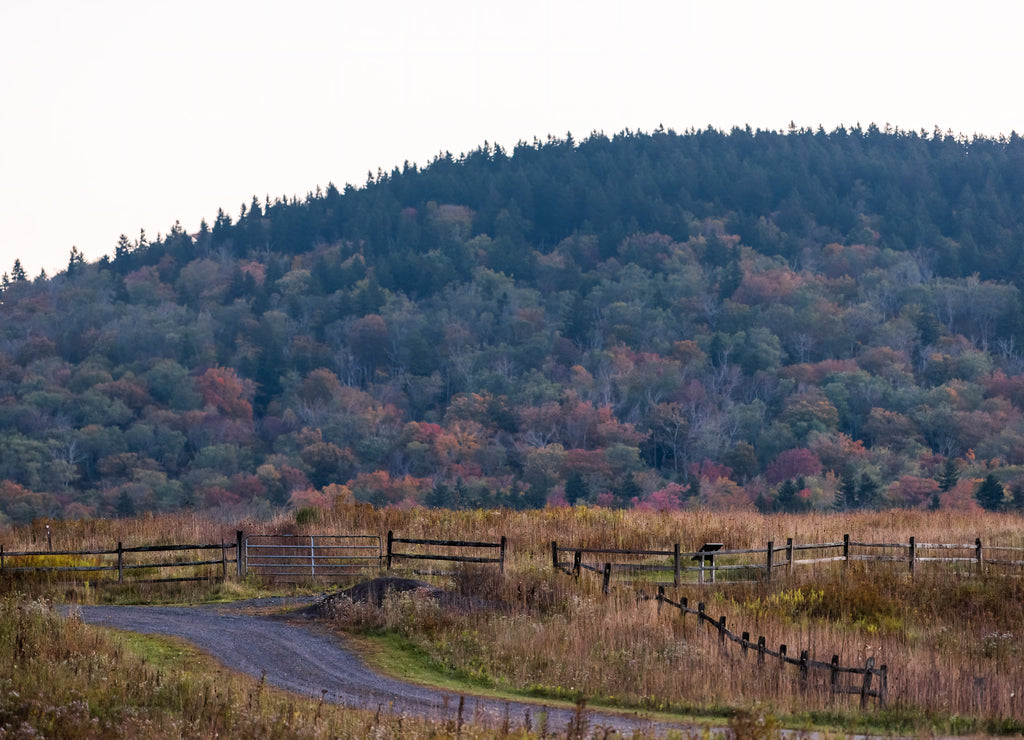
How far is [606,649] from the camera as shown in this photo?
875 inches

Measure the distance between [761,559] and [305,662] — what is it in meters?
14.2

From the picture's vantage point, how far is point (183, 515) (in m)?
39.2

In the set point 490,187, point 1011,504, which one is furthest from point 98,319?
point 1011,504

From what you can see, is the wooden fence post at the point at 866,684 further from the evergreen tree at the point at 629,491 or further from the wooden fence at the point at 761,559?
the evergreen tree at the point at 629,491

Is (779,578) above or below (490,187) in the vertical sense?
below

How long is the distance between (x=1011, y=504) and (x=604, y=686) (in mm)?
62739

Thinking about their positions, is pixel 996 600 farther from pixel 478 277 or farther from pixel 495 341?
pixel 478 277

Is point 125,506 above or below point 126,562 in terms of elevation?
below

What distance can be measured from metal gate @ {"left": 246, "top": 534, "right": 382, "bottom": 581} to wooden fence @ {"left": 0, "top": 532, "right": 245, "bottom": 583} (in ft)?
2.26

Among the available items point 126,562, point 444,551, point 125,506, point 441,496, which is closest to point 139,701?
point 126,562

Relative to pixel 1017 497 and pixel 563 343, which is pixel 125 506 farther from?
pixel 1017 497

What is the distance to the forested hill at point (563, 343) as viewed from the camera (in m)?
104

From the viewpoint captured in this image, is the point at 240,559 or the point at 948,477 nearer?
the point at 240,559

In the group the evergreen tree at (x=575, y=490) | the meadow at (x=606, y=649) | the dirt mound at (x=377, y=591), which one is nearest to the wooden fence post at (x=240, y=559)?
the meadow at (x=606, y=649)
